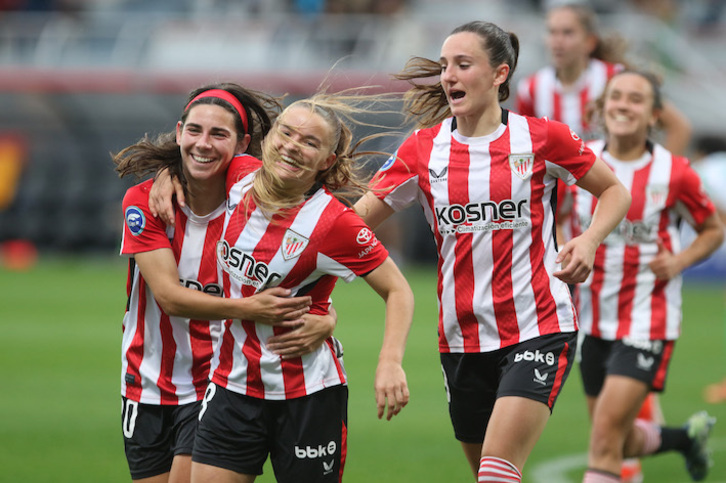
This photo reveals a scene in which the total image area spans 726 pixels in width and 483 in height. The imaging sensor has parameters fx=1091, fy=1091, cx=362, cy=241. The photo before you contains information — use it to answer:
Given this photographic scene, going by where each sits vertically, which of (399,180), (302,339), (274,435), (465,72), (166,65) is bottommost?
(274,435)

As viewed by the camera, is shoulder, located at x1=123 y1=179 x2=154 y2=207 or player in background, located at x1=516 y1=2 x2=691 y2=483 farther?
player in background, located at x1=516 y1=2 x2=691 y2=483

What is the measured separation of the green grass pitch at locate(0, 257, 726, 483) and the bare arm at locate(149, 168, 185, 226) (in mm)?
2767

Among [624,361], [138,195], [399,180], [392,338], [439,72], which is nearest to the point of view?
[392,338]

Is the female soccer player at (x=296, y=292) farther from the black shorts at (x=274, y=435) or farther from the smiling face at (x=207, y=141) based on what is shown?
Answer: the smiling face at (x=207, y=141)

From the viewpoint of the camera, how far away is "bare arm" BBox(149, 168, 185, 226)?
4.44 meters

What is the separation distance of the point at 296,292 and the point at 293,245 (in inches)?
7.7

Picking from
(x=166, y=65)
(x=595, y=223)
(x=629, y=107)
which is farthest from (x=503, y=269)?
(x=166, y=65)

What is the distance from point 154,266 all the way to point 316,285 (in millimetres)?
655

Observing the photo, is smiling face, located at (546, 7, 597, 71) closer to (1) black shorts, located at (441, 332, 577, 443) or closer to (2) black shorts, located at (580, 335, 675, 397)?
(2) black shorts, located at (580, 335, 675, 397)

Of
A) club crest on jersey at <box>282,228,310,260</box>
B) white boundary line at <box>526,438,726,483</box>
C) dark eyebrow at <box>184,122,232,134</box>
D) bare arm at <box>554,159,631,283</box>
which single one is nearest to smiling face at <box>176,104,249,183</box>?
dark eyebrow at <box>184,122,232,134</box>

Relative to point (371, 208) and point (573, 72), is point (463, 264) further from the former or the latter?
point (573, 72)

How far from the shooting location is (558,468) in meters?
7.14

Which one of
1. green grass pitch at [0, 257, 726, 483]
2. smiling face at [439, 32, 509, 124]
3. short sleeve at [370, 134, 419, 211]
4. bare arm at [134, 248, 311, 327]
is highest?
smiling face at [439, 32, 509, 124]

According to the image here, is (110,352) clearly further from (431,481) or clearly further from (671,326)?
(671,326)
